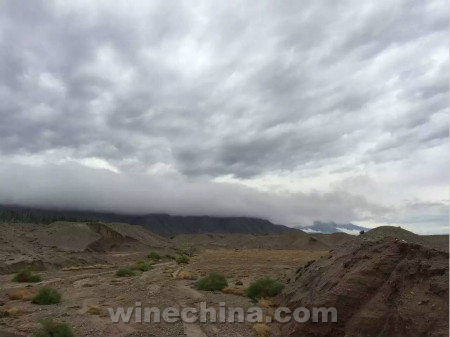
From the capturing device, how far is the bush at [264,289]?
2050 centimetres

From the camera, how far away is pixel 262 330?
46.1 feet

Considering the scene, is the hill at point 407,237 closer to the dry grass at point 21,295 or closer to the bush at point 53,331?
the bush at point 53,331

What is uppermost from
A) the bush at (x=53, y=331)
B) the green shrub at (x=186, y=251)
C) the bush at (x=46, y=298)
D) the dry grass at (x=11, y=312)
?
the bush at (x=53, y=331)

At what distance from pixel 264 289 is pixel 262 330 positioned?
23.1ft

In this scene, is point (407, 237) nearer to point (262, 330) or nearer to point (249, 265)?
point (262, 330)

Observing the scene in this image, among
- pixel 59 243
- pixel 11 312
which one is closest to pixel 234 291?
pixel 11 312

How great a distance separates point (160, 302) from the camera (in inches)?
743

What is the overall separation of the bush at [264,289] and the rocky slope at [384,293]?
16.1 feet

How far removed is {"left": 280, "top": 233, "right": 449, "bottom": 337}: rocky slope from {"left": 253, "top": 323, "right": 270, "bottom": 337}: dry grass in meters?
0.65

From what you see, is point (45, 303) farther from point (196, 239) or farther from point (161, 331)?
point (196, 239)

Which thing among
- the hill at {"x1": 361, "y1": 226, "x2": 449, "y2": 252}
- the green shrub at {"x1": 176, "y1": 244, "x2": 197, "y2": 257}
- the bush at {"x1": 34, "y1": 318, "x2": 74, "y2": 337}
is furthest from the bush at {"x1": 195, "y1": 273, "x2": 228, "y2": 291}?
the green shrub at {"x1": 176, "y1": 244, "x2": 197, "y2": 257}

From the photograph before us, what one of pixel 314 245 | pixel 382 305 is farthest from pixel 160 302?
pixel 314 245

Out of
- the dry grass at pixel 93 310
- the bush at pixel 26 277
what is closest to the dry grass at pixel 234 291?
the dry grass at pixel 93 310

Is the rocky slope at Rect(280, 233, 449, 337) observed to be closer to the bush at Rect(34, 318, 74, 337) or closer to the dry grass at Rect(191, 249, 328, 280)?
the bush at Rect(34, 318, 74, 337)
